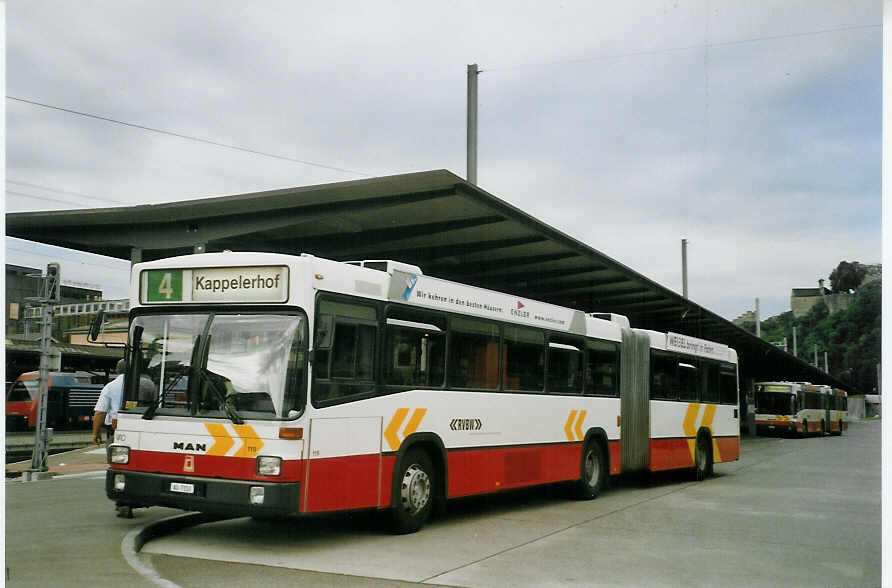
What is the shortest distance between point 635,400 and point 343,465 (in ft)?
26.8

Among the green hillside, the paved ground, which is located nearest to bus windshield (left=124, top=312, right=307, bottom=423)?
the paved ground

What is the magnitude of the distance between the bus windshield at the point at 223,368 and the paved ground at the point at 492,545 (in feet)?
4.53

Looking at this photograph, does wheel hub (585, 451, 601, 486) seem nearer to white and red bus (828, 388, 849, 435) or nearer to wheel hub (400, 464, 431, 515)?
wheel hub (400, 464, 431, 515)

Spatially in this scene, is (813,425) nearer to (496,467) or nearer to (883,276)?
(496,467)

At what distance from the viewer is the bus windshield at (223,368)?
8602 millimetres

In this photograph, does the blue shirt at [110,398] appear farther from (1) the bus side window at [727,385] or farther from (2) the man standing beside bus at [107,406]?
(1) the bus side window at [727,385]

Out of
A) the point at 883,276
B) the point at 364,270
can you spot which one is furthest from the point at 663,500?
the point at 883,276

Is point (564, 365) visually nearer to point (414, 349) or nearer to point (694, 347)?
point (414, 349)

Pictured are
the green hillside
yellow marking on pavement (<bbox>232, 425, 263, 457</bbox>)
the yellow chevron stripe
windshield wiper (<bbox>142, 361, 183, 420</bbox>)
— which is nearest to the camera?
the green hillside

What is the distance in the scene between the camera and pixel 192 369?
891 cm

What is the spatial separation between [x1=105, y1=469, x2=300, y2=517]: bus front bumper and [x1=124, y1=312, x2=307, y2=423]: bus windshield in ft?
2.04

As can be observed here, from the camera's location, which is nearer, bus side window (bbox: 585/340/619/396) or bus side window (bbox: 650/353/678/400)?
bus side window (bbox: 585/340/619/396)

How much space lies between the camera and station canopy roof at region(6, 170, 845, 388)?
14812 mm

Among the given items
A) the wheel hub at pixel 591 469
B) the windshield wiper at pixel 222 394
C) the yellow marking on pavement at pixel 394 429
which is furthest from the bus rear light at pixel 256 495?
the wheel hub at pixel 591 469
